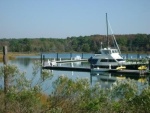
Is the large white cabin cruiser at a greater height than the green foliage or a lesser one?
lesser

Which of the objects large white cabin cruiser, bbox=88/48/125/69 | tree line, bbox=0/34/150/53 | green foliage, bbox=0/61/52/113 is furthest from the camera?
tree line, bbox=0/34/150/53

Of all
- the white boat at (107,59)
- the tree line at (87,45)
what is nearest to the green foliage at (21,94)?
the white boat at (107,59)

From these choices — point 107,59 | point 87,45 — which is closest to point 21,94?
point 107,59

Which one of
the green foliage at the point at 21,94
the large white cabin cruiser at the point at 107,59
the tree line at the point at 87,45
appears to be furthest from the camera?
the tree line at the point at 87,45

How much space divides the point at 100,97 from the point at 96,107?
1.92 feet

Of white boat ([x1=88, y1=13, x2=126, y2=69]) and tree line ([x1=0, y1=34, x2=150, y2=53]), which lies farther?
tree line ([x1=0, y1=34, x2=150, y2=53])

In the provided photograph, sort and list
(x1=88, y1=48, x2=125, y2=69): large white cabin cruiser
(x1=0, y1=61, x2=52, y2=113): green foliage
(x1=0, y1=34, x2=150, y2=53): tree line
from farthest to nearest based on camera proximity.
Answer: (x1=0, y1=34, x2=150, y2=53): tree line < (x1=88, y1=48, x2=125, y2=69): large white cabin cruiser < (x1=0, y1=61, x2=52, y2=113): green foliage

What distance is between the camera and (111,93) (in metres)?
8.16

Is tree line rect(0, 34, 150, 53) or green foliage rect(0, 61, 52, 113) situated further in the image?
tree line rect(0, 34, 150, 53)

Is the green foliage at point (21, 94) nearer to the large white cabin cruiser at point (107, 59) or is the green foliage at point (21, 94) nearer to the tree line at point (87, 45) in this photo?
the large white cabin cruiser at point (107, 59)

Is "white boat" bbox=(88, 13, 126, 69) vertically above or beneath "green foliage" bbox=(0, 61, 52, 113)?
beneath

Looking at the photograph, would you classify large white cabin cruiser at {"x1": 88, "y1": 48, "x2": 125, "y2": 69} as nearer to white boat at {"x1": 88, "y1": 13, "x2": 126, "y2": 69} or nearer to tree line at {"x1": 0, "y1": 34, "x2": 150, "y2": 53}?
white boat at {"x1": 88, "y1": 13, "x2": 126, "y2": 69}

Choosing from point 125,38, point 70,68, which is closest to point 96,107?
point 70,68

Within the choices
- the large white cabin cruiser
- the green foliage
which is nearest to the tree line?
the large white cabin cruiser
